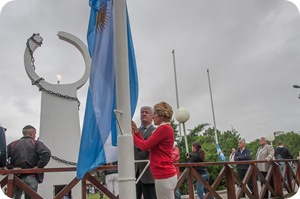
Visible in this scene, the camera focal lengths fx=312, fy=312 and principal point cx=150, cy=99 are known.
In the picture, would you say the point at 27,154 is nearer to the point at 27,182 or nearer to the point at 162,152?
the point at 27,182

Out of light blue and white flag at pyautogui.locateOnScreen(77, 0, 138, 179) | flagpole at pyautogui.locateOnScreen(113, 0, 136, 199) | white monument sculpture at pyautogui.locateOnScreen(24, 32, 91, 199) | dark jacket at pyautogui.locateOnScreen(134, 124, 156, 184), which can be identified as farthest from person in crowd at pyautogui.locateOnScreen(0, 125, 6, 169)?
white monument sculpture at pyautogui.locateOnScreen(24, 32, 91, 199)

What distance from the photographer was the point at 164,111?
2906 mm

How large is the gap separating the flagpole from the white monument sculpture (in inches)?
181

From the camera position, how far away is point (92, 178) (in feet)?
12.8

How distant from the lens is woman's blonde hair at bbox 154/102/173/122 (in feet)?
9.50

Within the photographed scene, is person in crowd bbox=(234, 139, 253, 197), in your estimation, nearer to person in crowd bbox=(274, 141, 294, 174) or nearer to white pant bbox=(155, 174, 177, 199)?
person in crowd bbox=(274, 141, 294, 174)

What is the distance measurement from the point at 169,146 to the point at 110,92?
2.55 ft

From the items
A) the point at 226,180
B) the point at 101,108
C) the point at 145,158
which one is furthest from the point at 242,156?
the point at 101,108

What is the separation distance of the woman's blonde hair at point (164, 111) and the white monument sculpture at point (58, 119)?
416 centimetres

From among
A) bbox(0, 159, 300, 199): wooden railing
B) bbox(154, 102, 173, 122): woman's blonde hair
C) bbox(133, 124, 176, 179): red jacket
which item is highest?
bbox(154, 102, 173, 122): woman's blonde hair

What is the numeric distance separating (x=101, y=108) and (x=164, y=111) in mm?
679

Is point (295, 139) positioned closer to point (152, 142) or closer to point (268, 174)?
point (268, 174)

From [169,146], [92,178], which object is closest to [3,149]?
[92,178]

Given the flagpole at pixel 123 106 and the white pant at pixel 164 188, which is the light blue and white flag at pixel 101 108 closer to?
the flagpole at pixel 123 106
